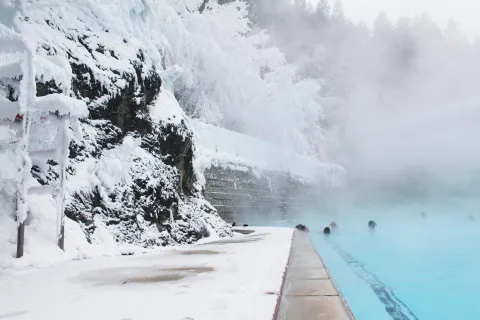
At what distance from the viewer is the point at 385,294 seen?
8.45 m

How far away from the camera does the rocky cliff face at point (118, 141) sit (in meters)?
7.18

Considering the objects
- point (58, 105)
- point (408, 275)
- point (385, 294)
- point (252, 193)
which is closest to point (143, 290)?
point (58, 105)

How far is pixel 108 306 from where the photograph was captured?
303 centimetres

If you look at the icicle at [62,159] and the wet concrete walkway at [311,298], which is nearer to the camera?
the wet concrete walkway at [311,298]

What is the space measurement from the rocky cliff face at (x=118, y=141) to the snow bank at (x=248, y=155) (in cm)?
426

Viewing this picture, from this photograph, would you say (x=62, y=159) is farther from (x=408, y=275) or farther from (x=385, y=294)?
(x=408, y=275)

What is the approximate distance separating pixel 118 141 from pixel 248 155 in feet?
50.5

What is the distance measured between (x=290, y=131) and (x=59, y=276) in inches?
1024

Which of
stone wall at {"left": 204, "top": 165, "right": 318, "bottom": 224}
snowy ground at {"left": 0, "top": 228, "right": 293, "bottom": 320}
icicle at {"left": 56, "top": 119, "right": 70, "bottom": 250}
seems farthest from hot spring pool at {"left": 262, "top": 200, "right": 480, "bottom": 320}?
icicle at {"left": 56, "top": 119, "right": 70, "bottom": 250}

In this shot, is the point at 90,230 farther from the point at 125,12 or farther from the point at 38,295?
the point at 125,12

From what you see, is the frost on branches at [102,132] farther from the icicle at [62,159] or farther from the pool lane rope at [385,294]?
the pool lane rope at [385,294]

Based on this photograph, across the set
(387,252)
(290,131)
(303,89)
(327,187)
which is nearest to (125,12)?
(387,252)

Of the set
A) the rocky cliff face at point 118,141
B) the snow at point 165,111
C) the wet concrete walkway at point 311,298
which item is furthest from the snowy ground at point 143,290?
the snow at point 165,111

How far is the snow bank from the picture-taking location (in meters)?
19.5
